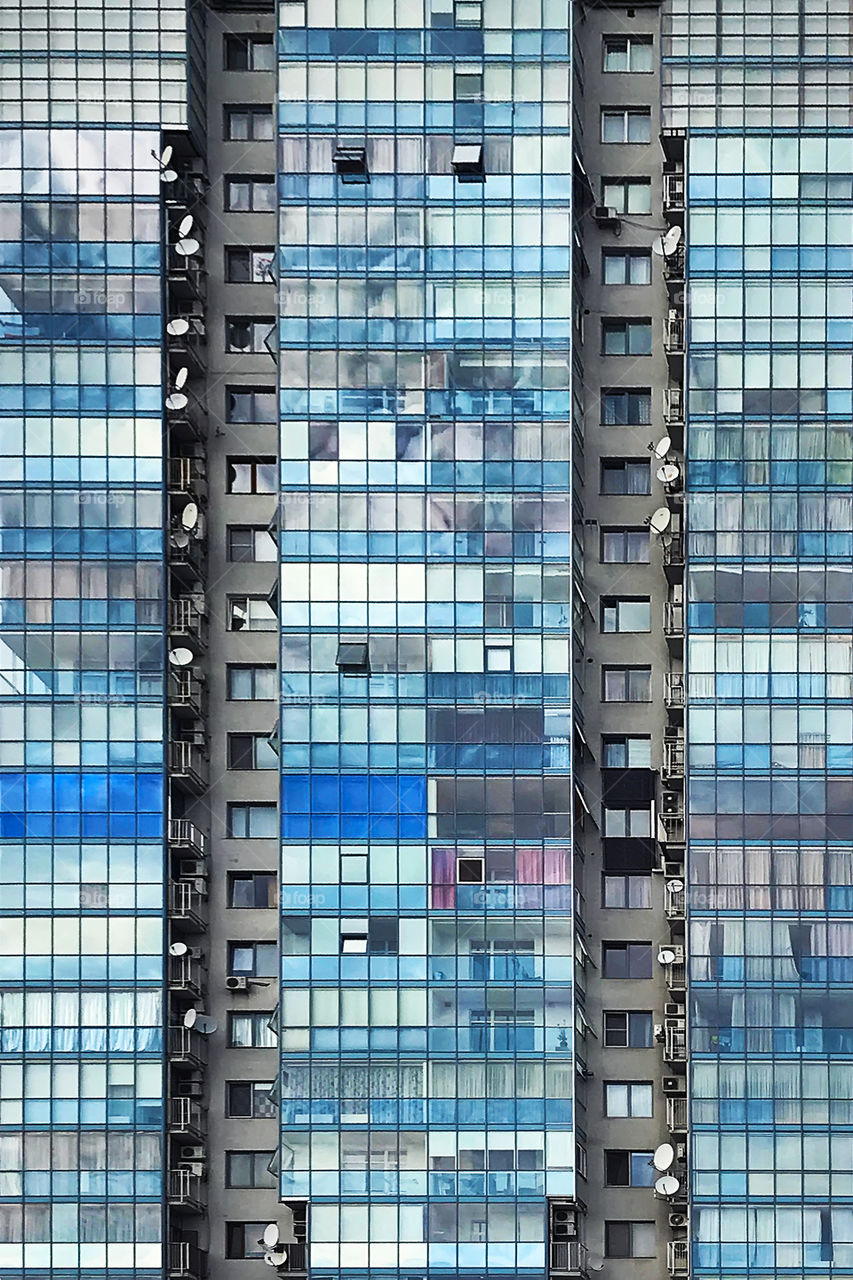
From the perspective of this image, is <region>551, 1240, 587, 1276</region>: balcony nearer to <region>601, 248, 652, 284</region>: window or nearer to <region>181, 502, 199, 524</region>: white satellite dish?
<region>181, 502, 199, 524</region>: white satellite dish

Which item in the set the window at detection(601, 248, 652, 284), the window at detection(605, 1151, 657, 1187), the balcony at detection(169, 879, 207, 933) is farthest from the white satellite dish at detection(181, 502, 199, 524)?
the window at detection(605, 1151, 657, 1187)

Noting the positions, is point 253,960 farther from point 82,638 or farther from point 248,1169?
point 82,638

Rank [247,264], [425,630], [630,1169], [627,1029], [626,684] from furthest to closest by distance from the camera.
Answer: [247,264], [626,684], [627,1029], [630,1169], [425,630]

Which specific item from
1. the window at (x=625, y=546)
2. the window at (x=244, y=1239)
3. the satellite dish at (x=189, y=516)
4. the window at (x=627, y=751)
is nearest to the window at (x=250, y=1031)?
the window at (x=244, y=1239)

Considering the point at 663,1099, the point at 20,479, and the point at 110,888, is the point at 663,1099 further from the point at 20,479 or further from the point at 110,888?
the point at 20,479

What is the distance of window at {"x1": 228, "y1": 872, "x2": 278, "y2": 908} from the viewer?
66375 millimetres

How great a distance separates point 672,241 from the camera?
66.2 meters

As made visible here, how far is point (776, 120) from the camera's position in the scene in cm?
6569

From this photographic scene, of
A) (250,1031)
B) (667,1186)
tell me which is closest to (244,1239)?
(250,1031)

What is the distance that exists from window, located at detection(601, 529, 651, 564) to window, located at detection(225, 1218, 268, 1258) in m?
23.1

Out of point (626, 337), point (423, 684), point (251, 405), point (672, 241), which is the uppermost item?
point (672, 241)

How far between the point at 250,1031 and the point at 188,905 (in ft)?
14.4

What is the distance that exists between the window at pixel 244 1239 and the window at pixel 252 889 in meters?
9.62

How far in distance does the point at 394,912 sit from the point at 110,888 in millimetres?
8436
